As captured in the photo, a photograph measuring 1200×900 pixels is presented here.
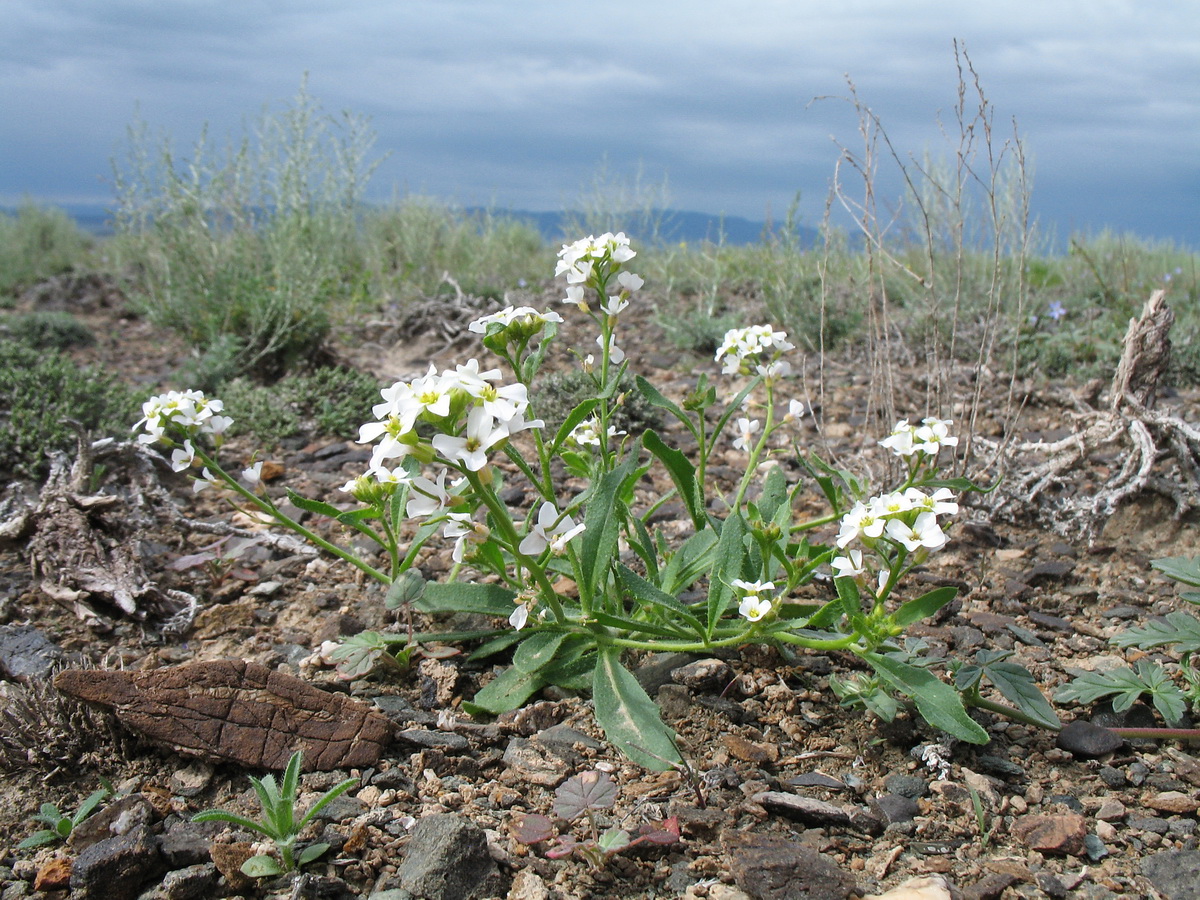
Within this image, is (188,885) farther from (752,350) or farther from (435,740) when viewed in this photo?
(752,350)

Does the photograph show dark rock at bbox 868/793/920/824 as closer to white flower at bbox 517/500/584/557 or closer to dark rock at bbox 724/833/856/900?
dark rock at bbox 724/833/856/900

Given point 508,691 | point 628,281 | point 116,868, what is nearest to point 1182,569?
point 628,281

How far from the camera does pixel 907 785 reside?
195 cm

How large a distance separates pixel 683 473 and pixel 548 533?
55cm

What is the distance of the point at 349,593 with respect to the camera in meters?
2.88

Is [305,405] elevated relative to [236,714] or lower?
elevated

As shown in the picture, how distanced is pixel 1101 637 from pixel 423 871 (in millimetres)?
2059

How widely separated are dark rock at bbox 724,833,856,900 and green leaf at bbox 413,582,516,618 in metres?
0.87

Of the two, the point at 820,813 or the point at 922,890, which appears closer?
the point at 922,890

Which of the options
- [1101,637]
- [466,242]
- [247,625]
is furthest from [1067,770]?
[466,242]

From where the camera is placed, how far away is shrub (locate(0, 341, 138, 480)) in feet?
12.3

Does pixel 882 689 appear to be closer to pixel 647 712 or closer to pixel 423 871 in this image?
pixel 647 712

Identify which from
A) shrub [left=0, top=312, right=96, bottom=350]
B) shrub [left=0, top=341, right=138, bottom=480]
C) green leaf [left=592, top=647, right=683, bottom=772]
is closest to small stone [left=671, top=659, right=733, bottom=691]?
green leaf [left=592, top=647, right=683, bottom=772]

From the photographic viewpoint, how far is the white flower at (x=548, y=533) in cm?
181
